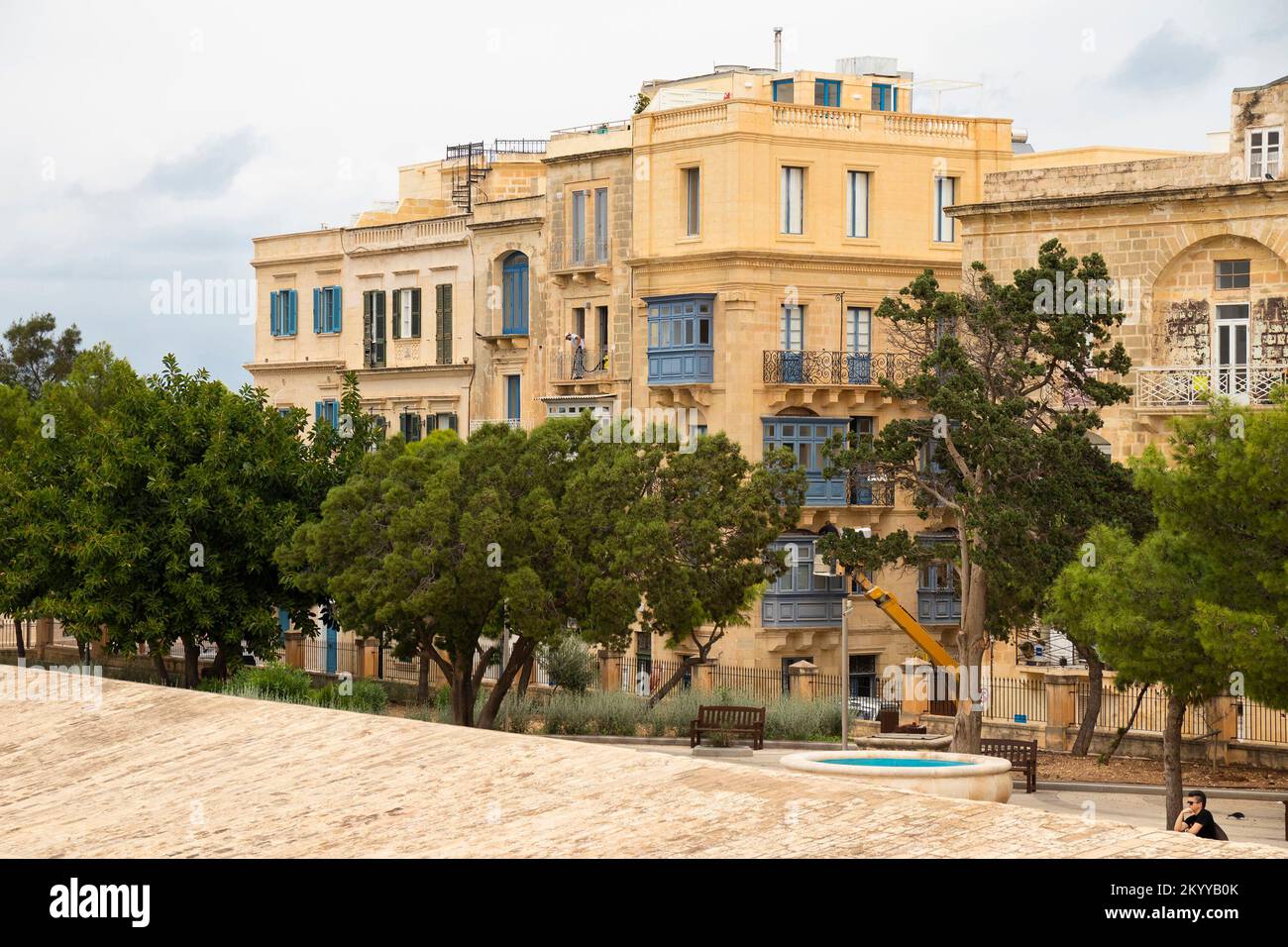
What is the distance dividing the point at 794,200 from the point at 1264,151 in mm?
14398

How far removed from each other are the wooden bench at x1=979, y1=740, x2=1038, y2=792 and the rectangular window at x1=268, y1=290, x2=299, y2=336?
3772 centimetres

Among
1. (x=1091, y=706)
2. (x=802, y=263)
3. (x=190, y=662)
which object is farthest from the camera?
(x=802, y=263)

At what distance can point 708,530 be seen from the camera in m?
34.5

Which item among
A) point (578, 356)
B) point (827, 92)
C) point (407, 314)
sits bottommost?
point (578, 356)

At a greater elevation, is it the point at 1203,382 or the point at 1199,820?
the point at 1203,382

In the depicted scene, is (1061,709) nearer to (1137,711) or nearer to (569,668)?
(1137,711)

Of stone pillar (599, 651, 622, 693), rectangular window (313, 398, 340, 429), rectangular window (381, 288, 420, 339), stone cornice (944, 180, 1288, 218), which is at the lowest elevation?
stone pillar (599, 651, 622, 693)

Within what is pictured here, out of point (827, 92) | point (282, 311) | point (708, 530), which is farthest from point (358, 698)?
point (282, 311)

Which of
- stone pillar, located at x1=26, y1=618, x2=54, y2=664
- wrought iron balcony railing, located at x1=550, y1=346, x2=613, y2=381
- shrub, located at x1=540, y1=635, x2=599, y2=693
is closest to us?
shrub, located at x1=540, y1=635, x2=599, y2=693

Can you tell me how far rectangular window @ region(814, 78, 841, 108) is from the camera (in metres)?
53.6

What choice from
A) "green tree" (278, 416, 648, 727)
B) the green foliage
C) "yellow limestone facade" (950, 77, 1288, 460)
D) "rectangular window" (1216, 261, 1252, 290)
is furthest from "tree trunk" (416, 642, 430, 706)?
"rectangular window" (1216, 261, 1252, 290)

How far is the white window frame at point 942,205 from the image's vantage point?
51406mm

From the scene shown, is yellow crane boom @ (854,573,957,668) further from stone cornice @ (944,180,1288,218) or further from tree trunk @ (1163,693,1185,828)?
stone cornice @ (944,180,1288,218)

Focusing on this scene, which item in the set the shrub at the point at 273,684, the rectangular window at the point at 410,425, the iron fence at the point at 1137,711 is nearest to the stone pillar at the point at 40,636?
the rectangular window at the point at 410,425
